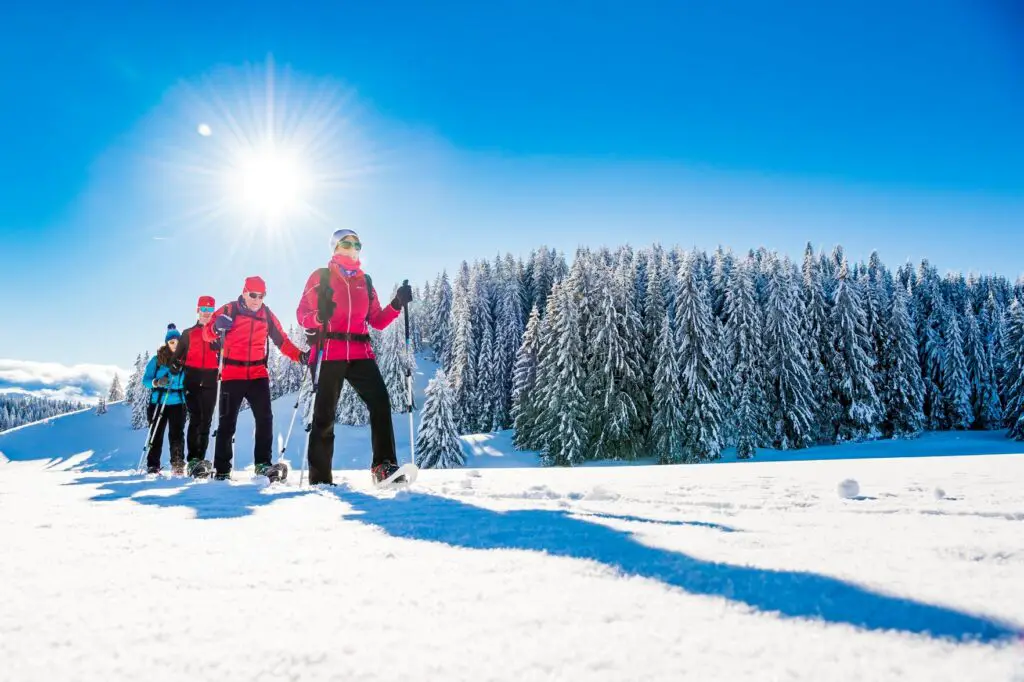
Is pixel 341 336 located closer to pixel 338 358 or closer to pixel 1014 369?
pixel 338 358

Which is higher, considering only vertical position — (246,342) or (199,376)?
(246,342)

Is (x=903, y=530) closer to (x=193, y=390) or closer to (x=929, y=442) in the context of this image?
(x=193, y=390)

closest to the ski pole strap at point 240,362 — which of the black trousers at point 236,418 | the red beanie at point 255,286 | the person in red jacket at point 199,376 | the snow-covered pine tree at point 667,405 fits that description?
the black trousers at point 236,418

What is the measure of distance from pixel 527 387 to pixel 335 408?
2941cm

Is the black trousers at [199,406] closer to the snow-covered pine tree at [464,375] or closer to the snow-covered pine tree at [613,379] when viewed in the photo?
the snow-covered pine tree at [613,379]

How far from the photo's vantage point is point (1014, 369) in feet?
114

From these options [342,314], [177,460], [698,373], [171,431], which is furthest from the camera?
[698,373]

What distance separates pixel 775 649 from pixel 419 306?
86433mm

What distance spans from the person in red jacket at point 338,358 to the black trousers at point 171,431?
4.63 metres

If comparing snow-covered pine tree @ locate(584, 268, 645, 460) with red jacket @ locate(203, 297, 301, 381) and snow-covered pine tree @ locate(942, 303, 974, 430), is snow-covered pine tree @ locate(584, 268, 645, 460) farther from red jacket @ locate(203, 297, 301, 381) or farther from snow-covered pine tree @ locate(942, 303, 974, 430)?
snow-covered pine tree @ locate(942, 303, 974, 430)

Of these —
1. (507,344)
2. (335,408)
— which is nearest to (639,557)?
(335,408)

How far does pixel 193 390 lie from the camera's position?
8.15 meters

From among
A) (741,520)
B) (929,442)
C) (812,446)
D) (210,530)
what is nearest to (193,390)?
(210,530)

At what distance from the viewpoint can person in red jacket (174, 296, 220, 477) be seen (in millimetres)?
7555
